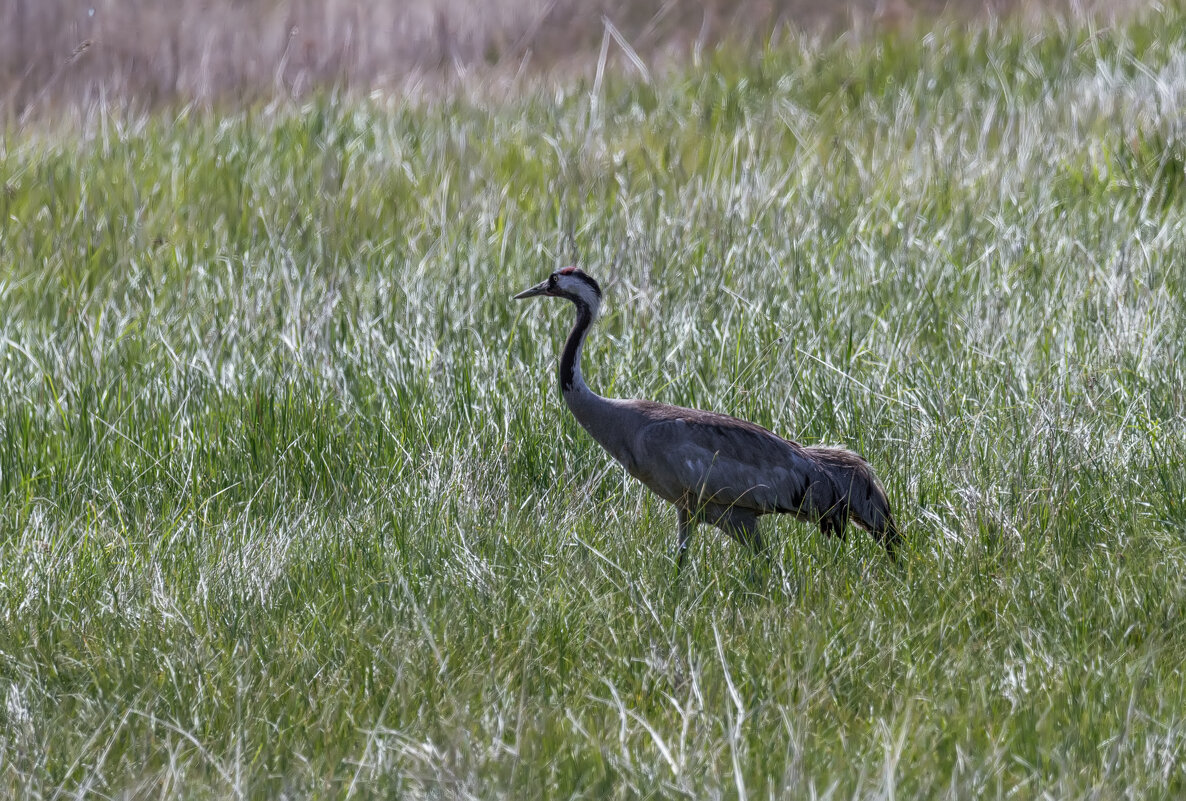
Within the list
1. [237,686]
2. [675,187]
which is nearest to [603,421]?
[237,686]

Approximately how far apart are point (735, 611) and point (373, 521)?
1.40 meters

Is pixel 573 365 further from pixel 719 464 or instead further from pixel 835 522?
pixel 835 522

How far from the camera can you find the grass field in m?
3.37

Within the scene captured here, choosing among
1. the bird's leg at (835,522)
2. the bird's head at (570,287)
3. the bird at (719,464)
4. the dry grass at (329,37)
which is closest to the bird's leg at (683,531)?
the bird at (719,464)

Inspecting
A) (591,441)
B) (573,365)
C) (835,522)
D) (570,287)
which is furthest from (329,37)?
(835,522)

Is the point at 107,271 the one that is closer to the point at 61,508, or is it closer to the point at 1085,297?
the point at 61,508

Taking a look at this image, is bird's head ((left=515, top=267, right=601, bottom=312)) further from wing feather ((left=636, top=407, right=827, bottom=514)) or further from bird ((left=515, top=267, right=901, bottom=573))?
wing feather ((left=636, top=407, right=827, bottom=514))

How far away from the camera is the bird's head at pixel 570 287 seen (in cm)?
498

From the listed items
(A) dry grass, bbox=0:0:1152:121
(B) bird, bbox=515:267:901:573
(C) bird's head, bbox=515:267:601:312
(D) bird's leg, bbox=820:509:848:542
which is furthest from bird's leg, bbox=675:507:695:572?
(A) dry grass, bbox=0:0:1152:121

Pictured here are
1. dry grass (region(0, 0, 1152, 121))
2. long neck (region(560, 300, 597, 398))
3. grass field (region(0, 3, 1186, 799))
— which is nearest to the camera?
grass field (region(0, 3, 1186, 799))

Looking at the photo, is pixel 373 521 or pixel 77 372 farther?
pixel 77 372

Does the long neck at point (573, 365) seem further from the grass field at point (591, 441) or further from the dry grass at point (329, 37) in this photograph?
the dry grass at point (329, 37)

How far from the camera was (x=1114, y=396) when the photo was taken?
18.1ft

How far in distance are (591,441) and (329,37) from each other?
20.7 feet
